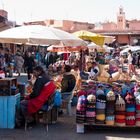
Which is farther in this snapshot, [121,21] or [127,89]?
[121,21]

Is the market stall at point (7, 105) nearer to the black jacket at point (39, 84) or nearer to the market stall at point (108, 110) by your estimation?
the black jacket at point (39, 84)

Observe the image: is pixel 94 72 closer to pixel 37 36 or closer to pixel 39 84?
pixel 37 36

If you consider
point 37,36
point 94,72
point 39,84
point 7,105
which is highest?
point 37,36

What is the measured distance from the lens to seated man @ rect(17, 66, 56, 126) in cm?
926

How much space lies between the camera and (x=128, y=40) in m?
61.6

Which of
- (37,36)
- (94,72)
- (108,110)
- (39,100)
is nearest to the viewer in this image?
(108,110)

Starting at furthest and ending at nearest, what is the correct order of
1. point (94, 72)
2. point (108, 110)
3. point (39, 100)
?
1. point (94, 72)
2. point (39, 100)
3. point (108, 110)

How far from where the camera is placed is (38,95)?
30.6 feet

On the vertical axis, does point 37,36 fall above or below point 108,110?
above

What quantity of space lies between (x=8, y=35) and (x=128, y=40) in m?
52.1

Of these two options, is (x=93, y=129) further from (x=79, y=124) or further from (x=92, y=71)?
(x=92, y=71)

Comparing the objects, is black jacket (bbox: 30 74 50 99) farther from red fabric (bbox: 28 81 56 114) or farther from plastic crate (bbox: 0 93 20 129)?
plastic crate (bbox: 0 93 20 129)

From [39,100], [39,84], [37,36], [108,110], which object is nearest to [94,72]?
[37,36]

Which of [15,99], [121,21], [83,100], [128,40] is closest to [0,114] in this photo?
[15,99]
